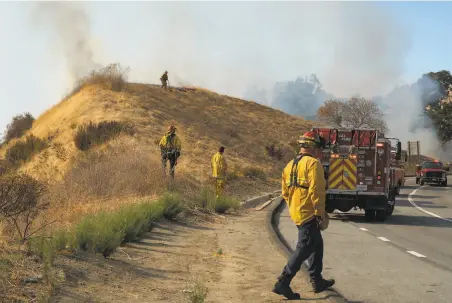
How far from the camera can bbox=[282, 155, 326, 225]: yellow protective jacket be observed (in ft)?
19.4

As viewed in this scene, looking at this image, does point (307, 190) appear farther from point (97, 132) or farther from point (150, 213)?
point (97, 132)

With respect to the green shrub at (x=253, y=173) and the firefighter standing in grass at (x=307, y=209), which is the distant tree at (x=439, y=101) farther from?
the firefighter standing in grass at (x=307, y=209)

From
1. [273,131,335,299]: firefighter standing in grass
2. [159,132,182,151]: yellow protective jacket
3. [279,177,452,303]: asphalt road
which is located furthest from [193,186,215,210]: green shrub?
[273,131,335,299]: firefighter standing in grass

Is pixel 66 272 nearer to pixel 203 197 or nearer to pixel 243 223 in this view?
pixel 243 223

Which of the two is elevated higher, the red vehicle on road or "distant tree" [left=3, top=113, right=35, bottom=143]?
"distant tree" [left=3, top=113, right=35, bottom=143]

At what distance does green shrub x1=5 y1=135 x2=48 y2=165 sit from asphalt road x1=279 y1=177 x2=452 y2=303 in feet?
64.4

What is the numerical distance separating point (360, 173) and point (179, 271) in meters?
9.13

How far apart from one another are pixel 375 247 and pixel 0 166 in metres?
7.47

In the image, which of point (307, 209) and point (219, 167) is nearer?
point (307, 209)

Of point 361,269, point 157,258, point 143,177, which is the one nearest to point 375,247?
point 361,269

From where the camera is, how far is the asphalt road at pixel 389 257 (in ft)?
21.7

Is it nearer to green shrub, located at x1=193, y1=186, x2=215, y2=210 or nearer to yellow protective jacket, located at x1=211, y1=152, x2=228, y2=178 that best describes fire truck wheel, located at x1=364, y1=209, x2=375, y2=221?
yellow protective jacket, located at x1=211, y1=152, x2=228, y2=178

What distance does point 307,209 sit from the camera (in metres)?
6.04

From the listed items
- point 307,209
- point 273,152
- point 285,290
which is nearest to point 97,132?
point 273,152
